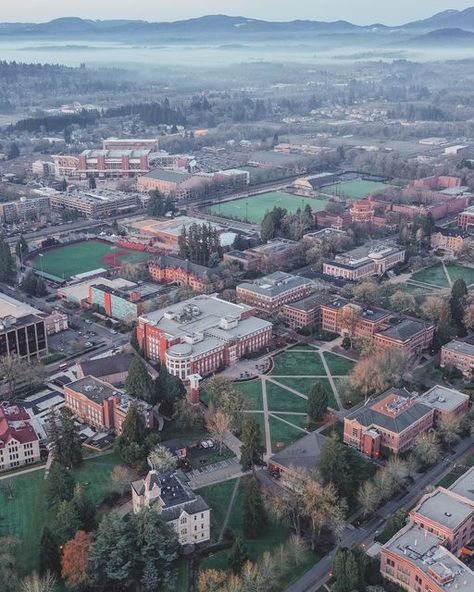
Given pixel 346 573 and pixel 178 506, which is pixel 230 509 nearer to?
pixel 178 506

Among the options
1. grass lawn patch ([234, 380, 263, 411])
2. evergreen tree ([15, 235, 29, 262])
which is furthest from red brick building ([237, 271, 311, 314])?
evergreen tree ([15, 235, 29, 262])

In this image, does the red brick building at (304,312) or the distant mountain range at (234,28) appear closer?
the red brick building at (304,312)

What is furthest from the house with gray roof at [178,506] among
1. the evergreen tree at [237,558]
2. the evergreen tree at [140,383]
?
the evergreen tree at [140,383]

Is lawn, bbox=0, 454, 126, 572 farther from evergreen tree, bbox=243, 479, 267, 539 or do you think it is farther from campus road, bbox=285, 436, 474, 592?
campus road, bbox=285, 436, 474, 592

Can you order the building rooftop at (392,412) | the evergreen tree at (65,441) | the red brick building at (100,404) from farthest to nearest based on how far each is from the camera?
the red brick building at (100,404)
the building rooftop at (392,412)
the evergreen tree at (65,441)

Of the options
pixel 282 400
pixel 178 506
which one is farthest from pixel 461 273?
pixel 178 506

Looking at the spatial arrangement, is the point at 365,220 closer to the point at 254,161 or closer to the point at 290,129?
the point at 254,161

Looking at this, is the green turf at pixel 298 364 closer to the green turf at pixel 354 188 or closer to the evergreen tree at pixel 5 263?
the evergreen tree at pixel 5 263

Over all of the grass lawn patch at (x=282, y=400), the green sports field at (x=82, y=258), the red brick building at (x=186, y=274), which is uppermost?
the red brick building at (x=186, y=274)
